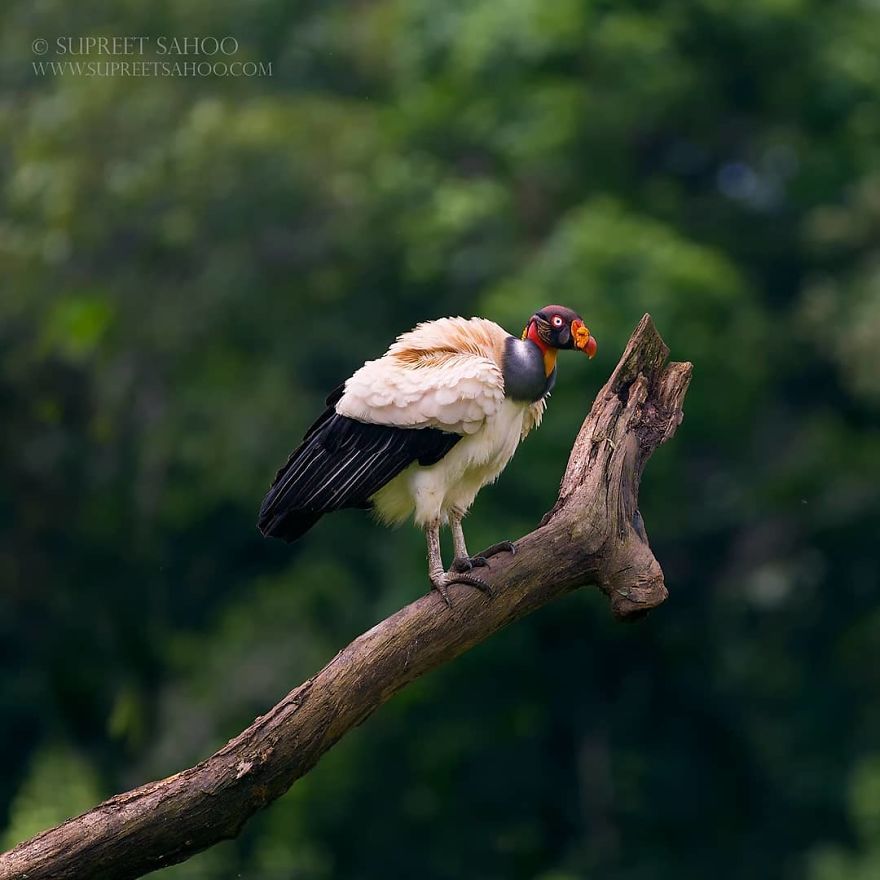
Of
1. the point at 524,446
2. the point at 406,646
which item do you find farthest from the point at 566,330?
the point at 524,446

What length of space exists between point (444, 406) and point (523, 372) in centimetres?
34

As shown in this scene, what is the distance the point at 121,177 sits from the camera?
1638 cm

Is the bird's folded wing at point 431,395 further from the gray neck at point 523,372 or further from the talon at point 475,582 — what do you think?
the talon at point 475,582

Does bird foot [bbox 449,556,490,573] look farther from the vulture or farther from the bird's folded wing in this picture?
the bird's folded wing

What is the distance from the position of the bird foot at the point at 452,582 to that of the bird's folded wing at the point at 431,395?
532 mm

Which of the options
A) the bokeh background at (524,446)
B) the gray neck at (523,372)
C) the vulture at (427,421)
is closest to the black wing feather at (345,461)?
the vulture at (427,421)

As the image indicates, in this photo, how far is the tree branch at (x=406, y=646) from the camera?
498 cm

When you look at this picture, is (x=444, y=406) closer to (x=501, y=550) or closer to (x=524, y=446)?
(x=501, y=550)

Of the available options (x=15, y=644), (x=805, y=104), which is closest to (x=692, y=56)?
(x=805, y=104)

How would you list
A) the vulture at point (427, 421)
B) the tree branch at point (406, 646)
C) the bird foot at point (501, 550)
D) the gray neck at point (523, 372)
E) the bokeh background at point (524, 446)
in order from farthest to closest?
the bokeh background at point (524, 446) < the gray neck at point (523, 372) < the vulture at point (427, 421) < the bird foot at point (501, 550) < the tree branch at point (406, 646)

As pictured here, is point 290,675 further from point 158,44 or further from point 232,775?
point 232,775

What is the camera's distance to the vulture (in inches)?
219

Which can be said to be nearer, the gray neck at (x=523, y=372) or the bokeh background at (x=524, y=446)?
the gray neck at (x=523, y=372)

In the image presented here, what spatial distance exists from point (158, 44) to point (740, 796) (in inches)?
443
